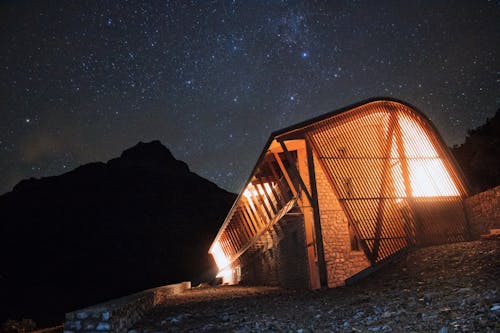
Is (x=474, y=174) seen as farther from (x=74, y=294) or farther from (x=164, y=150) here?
(x=164, y=150)

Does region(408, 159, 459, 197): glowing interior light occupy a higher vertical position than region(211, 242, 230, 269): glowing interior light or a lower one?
higher

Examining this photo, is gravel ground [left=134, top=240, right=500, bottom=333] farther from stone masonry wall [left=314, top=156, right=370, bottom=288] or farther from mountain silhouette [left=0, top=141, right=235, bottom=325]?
mountain silhouette [left=0, top=141, right=235, bottom=325]

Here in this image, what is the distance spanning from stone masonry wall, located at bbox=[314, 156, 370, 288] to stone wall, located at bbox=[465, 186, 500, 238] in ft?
14.6

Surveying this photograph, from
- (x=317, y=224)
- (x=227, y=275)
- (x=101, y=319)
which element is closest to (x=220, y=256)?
(x=227, y=275)

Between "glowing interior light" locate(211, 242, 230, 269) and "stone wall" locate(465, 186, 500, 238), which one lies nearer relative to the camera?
"stone wall" locate(465, 186, 500, 238)

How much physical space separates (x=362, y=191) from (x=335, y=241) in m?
2.13

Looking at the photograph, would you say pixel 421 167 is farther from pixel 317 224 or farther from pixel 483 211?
pixel 317 224

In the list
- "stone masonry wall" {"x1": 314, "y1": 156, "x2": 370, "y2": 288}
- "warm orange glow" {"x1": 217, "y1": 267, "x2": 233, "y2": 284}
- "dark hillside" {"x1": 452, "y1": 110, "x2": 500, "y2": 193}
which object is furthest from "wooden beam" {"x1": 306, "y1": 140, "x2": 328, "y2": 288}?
"warm orange glow" {"x1": 217, "y1": 267, "x2": 233, "y2": 284}

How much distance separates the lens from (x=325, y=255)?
13.0 m

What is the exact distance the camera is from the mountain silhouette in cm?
6134

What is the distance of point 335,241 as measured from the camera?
13.4m

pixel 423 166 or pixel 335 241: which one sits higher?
pixel 423 166

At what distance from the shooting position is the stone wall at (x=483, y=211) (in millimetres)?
12577

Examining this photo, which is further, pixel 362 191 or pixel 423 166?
pixel 423 166
